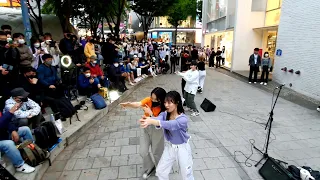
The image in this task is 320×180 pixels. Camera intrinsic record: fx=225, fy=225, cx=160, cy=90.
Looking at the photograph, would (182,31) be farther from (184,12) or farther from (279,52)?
(279,52)

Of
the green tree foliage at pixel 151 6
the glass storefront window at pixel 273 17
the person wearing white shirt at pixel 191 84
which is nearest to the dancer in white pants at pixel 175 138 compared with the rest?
the person wearing white shirt at pixel 191 84

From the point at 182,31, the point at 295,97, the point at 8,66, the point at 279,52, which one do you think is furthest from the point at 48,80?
the point at 182,31

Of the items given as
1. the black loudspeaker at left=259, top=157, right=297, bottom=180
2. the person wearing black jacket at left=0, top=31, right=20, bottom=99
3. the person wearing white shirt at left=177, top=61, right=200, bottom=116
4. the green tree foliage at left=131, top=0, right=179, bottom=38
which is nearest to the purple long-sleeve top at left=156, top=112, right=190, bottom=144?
the black loudspeaker at left=259, top=157, right=297, bottom=180

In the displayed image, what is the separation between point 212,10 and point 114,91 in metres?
16.6

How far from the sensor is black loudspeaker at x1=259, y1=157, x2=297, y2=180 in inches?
136

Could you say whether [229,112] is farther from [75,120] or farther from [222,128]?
[75,120]

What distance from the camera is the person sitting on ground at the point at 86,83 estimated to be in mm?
7102

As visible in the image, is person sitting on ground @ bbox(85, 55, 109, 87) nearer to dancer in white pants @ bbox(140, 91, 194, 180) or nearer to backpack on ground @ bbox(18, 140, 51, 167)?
backpack on ground @ bbox(18, 140, 51, 167)

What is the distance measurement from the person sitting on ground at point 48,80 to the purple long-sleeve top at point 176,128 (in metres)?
3.79

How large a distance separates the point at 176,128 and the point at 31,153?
2678 mm

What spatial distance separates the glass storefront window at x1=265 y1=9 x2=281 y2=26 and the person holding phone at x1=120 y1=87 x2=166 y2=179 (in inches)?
497

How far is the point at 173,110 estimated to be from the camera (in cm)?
296

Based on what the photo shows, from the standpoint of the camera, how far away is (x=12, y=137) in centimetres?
389

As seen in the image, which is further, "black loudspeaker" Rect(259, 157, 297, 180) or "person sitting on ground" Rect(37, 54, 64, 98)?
"person sitting on ground" Rect(37, 54, 64, 98)
